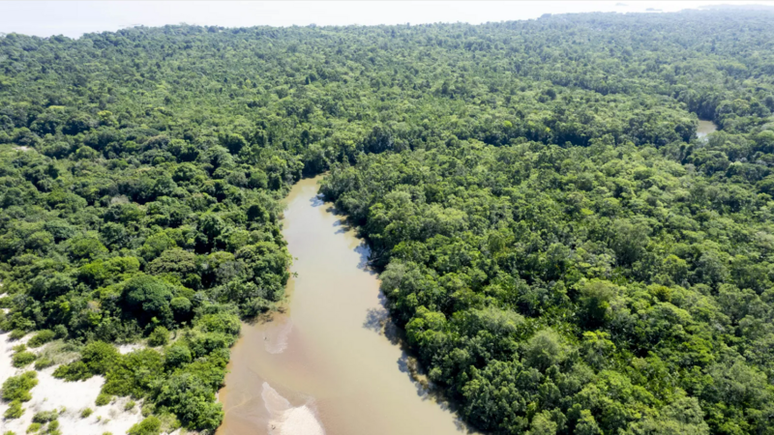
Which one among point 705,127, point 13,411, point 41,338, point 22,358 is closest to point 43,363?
point 22,358

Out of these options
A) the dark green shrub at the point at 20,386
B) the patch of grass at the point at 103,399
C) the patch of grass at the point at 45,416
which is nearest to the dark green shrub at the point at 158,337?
the patch of grass at the point at 103,399

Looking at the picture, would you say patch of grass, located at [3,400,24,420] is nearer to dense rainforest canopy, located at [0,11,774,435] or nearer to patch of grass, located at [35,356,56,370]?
dense rainforest canopy, located at [0,11,774,435]

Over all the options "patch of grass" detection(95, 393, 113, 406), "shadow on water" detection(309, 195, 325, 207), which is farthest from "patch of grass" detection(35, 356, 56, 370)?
"shadow on water" detection(309, 195, 325, 207)

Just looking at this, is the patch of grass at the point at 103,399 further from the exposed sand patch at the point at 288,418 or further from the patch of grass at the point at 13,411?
the exposed sand patch at the point at 288,418

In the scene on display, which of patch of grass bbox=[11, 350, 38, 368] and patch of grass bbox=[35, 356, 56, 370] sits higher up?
patch of grass bbox=[11, 350, 38, 368]

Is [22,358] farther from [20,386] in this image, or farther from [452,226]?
[452,226]

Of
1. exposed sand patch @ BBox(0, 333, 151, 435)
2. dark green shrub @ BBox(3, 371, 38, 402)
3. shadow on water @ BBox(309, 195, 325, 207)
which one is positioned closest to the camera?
exposed sand patch @ BBox(0, 333, 151, 435)

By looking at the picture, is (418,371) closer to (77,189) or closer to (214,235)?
(214,235)

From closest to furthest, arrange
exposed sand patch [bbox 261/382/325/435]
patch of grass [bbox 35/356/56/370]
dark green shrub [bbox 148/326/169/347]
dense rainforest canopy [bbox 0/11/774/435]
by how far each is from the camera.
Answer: dense rainforest canopy [bbox 0/11/774/435] → exposed sand patch [bbox 261/382/325/435] → patch of grass [bbox 35/356/56/370] → dark green shrub [bbox 148/326/169/347]
